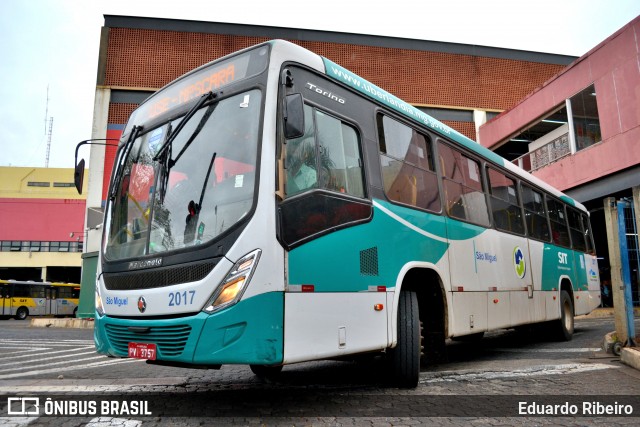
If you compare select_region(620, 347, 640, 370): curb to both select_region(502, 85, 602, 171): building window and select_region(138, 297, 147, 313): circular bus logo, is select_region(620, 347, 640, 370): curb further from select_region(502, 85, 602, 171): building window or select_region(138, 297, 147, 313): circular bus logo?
→ select_region(502, 85, 602, 171): building window

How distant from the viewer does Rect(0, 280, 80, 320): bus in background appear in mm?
33656

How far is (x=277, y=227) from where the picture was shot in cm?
402

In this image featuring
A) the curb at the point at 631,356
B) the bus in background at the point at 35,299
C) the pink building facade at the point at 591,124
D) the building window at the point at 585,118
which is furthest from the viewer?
the bus in background at the point at 35,299

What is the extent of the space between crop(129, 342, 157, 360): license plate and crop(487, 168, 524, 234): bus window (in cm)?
569

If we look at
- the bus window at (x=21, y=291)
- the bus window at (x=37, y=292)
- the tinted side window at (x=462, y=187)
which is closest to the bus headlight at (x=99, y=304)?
the tinted side window at (x=462, y=187)

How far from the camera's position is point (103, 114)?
2375 cm

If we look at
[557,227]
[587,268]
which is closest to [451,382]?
[557,227]

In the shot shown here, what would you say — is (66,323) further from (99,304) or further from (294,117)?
(294,117)

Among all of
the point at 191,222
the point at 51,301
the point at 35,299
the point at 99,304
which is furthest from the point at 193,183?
the point at 51,301

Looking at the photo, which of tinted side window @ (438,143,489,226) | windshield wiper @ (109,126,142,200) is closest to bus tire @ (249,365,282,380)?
windshield wiper @ (109,126,142,200)

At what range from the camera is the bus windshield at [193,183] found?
416 cm

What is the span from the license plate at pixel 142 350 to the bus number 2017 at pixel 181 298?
0.44 meters

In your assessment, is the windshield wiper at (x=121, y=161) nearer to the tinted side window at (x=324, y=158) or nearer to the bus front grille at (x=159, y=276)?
the bus front grille at (x=159, y=276)

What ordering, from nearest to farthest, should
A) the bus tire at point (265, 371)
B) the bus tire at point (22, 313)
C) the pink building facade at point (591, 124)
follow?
the bus tire at point (265, 371) < the pink building facade at point (591, 124) < the bus tire at point (22, 313)
